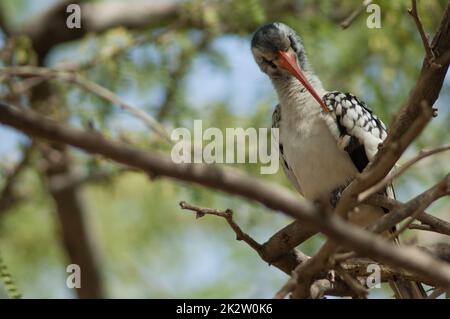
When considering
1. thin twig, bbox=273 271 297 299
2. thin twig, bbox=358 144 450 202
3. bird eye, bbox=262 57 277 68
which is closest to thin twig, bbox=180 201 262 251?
thin twig, bbox=273 271 297 299

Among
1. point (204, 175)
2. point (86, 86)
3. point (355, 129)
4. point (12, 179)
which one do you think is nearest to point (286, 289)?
point (204, 175)

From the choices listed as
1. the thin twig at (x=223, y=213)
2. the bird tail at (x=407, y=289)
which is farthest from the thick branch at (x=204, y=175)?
the bird tail at (x=407, y=289)

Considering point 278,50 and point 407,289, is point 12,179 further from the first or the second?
point 407,289

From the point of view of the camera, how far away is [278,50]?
4.47 metres

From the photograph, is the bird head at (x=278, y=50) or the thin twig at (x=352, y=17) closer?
the thin twig at (x=352, y=17)

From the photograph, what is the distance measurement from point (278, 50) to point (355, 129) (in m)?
0.67

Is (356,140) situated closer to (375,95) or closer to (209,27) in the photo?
(375,95)

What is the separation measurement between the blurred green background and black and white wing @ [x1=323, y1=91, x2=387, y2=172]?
867mm

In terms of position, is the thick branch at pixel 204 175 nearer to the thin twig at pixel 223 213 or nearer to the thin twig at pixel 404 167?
the thin twig at pixel 404 167

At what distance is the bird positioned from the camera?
4.18m

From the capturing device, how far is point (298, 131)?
4297mm

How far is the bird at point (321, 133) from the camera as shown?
13.7ft

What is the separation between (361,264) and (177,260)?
19.2 feet
